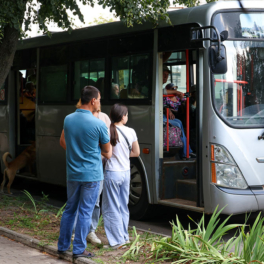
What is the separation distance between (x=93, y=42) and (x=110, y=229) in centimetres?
386

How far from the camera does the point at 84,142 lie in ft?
17.8

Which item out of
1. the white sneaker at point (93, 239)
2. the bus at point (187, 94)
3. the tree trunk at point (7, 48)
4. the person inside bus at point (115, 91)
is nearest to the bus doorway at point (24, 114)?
the bus at point (187, 94)

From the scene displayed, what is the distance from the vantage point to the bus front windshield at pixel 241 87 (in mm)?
6824

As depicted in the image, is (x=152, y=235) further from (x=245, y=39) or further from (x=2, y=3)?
(x=2, y=3)

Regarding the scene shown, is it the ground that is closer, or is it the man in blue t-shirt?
the man in blue t-shirt

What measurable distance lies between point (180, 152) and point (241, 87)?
147cm

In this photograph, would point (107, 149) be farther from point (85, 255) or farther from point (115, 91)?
point (115, 91)

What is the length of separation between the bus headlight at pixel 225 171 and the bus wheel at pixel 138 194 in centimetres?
141

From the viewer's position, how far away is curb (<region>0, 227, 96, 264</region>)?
5.56 m

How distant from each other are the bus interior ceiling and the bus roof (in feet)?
2.01

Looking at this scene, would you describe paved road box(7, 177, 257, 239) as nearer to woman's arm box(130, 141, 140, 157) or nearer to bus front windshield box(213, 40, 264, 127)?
woman's arm box(130, 141, 140, 157)

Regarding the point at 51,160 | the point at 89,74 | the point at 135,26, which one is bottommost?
the point at 51,160

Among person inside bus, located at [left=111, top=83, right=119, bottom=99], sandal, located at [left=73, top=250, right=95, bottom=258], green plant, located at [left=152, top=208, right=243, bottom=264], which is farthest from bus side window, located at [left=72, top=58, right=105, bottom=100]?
green plant, located at [left=152, top=208, right=243, bottom=264]

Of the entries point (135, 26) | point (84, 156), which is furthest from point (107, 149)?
point (135, 26)
